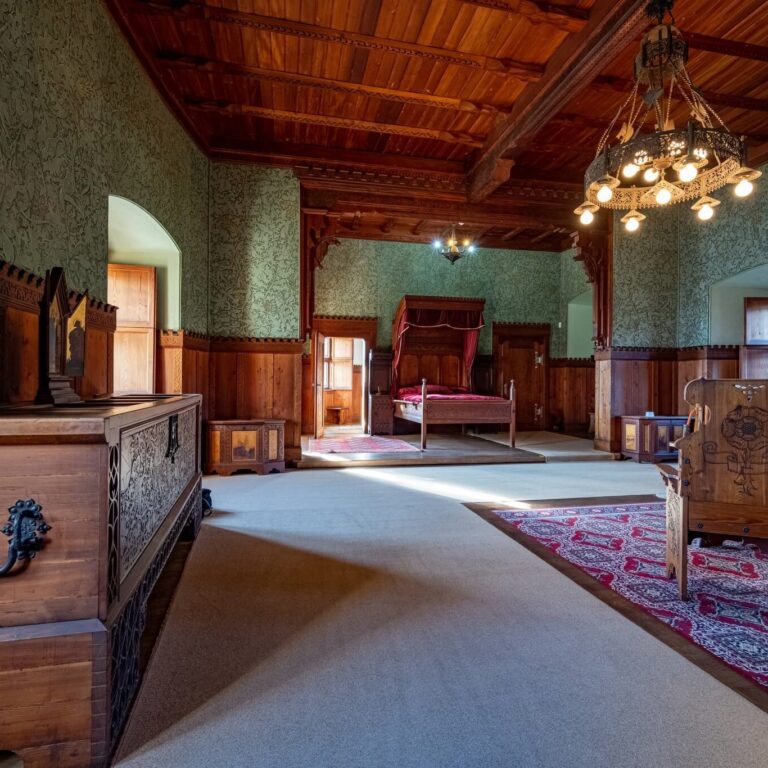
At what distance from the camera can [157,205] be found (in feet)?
14.9

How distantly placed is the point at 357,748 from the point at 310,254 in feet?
21.5

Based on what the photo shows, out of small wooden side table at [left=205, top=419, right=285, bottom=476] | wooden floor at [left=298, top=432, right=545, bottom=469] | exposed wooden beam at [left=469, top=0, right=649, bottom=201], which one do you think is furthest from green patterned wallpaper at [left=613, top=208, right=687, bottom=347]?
small wooden side table at [left=205, top=419, right=285, bottom=476]

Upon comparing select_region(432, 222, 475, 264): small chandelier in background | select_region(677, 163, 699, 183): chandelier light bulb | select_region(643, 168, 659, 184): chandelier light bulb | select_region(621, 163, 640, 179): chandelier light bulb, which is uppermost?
select_region(432, 222, 475, 264): small chandelier in background

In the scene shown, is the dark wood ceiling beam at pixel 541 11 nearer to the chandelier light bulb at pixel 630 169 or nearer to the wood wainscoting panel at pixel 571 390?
the chandelier light bulb at pixel 630 169

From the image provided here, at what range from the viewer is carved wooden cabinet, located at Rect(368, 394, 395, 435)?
381 inches

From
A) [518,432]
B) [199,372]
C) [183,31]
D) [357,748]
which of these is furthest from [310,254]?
[357,748]

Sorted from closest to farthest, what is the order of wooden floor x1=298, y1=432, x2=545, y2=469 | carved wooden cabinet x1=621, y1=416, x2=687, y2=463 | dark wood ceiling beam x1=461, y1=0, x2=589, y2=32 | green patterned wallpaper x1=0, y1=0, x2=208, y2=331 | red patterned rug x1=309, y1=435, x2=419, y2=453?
1. green patterned wallpaper x1=0, y1=0, x2=208, y2=331
2. dark wood ceiling beam x1=461, y1=0, x2=589, y2=32
3. wooden floor x1=298, y1=432, x2=545, y2=469
4. carved wooden cabinet x1=621, y1=416, x2=687, y2=463
5. red patterned rug x1=309, y1=435, x2=419, y2=453

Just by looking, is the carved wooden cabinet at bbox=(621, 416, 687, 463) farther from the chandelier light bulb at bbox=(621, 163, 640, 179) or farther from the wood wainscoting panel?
the chandelier light bulb at bbox=(621, 163, 640, 179)

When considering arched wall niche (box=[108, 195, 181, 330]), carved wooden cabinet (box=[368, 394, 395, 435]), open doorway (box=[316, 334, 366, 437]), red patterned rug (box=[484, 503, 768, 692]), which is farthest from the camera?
open doorway (box=[316, 334, 366, 437])

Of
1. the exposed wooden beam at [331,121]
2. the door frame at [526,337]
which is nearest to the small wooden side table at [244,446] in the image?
the exposed wooden beam at [331,121]

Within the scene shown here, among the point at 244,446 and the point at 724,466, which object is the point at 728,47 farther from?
Result: the point at 244,446

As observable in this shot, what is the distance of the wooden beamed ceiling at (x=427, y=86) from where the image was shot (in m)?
3.96

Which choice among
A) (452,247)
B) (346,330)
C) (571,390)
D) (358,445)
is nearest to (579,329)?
(571,390)

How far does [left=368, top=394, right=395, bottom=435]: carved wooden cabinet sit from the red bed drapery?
287mm
